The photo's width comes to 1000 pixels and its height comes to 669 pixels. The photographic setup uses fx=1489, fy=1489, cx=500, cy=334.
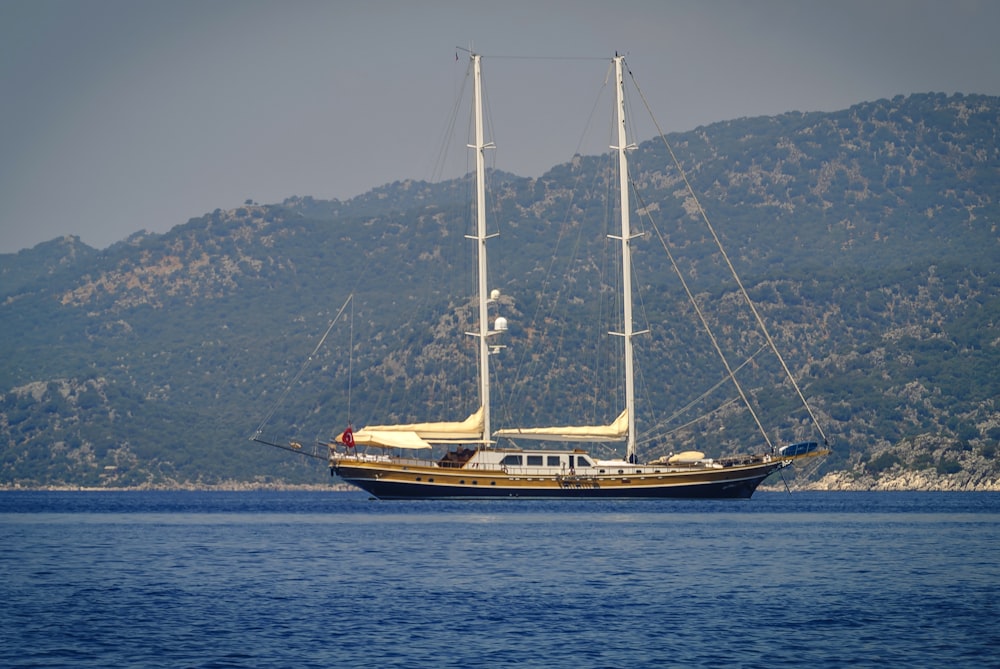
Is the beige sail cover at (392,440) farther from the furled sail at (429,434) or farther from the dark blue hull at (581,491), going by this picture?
the dark blue hull at (581,491)

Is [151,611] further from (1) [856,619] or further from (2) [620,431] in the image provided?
(2) [620,431]

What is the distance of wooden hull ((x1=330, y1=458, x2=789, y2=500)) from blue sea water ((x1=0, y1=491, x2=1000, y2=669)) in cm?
2192

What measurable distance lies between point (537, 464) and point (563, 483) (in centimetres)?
272

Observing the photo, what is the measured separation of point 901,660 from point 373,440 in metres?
78.6

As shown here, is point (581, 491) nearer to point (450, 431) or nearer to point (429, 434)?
point (450, 431)

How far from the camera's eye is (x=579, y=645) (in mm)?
40844

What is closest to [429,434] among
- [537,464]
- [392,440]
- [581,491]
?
[392,440]

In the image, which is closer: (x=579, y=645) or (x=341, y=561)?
(x=579, y=645)

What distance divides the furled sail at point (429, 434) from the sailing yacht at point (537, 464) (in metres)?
0.08

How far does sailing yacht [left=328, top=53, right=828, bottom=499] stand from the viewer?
10962 cm

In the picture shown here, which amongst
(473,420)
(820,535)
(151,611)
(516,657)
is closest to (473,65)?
(473,420)

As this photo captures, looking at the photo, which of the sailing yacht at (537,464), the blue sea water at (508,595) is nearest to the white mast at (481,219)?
the sailing yacht at (537,464)

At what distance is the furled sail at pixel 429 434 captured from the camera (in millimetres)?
113625

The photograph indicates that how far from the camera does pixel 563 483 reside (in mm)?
109812
